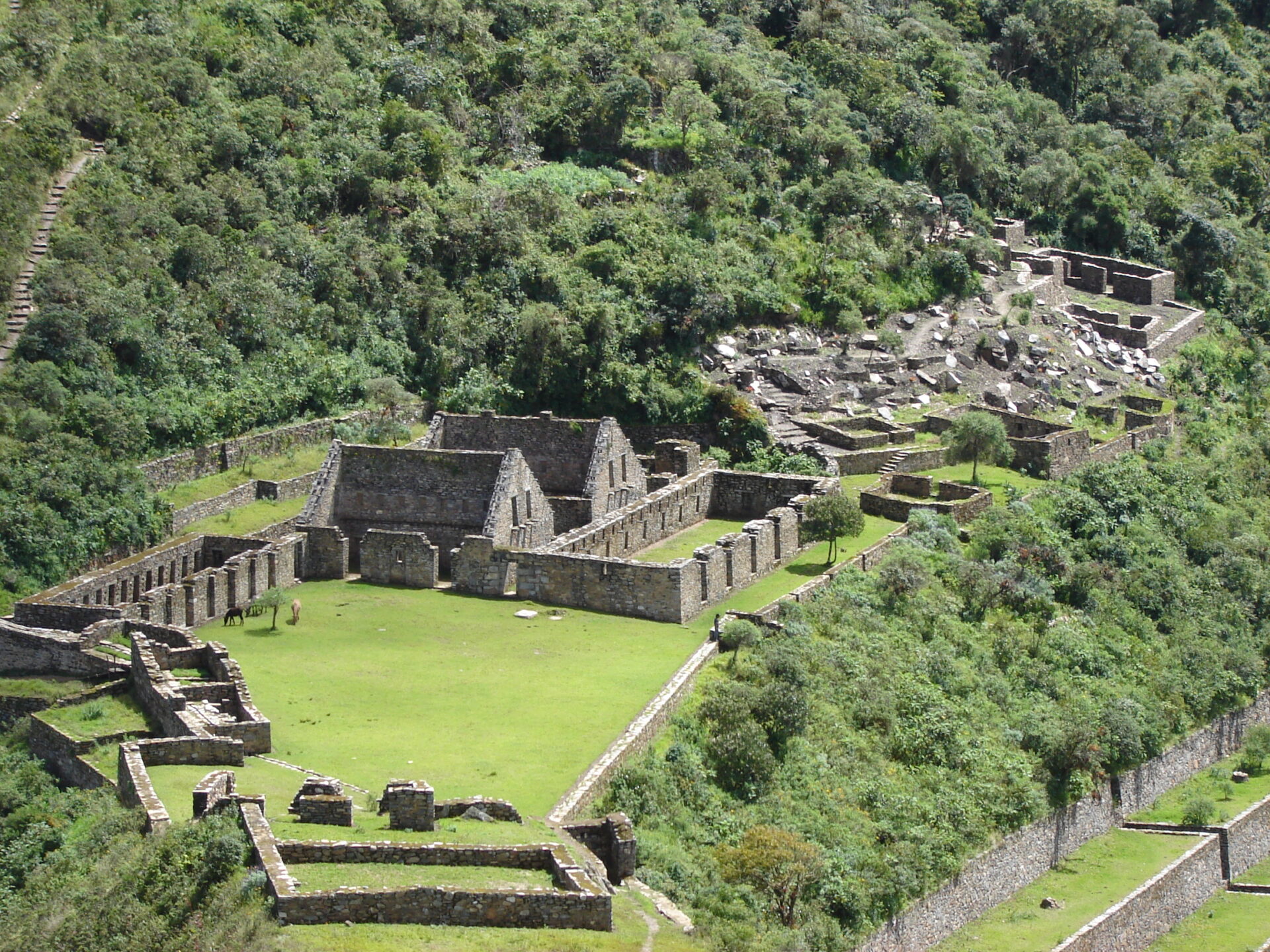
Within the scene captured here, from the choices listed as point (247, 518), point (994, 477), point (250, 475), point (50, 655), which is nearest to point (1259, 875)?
point (994, 477)

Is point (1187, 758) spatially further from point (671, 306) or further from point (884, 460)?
point (671, 306)

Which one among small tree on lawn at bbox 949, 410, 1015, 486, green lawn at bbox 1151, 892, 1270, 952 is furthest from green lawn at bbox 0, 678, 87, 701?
small tree on lawn at bbox 949, 410, 1015, 486

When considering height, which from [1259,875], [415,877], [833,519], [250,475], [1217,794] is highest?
[250,475]

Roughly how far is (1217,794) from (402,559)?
23.2m

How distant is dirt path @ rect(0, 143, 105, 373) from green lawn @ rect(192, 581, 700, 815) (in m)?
15.4

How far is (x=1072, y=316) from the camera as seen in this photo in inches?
3105

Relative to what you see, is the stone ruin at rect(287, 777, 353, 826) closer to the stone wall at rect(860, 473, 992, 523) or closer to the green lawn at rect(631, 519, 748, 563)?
the green lawn at rect(631, 519, 748, 563)

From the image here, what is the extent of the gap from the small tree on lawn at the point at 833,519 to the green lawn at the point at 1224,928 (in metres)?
12.7

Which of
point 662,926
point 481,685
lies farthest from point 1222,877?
point 662,926

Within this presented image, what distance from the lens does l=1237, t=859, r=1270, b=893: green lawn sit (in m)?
49.8

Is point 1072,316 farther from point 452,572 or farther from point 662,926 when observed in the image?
point 662,926

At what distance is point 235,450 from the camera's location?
56.7 metres

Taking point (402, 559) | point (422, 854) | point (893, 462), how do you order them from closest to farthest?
1. point (422, 854)
2. point (402, 559)
3. point (893, 462)

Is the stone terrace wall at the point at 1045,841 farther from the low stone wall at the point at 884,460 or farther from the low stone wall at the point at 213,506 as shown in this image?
the low stone wall at the point at 213,506
